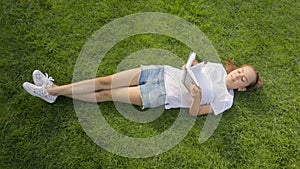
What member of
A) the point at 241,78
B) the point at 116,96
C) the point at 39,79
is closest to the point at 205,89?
the point at 241,78

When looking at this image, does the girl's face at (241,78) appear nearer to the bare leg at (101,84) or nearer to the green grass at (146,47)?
the green grass at (146,47)

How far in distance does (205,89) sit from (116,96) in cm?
55

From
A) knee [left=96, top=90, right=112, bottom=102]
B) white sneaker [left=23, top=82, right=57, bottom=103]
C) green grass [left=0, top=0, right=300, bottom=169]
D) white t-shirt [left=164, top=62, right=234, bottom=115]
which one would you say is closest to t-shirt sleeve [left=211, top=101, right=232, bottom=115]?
white t-shirt [left=164, top=62, right=234, bottom=115]

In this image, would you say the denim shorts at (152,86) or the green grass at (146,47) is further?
the denim shorts at (152,86)

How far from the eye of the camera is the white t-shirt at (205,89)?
97.6 inches

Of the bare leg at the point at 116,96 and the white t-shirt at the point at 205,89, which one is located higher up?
the bare leg at the point at 116,96

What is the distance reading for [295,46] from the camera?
303 centimetres

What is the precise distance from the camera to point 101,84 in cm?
249

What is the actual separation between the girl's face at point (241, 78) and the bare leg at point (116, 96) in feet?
1.89

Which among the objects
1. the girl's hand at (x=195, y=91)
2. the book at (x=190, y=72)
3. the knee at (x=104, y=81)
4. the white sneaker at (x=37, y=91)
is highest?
the white sneaker at (x=37, y=91)

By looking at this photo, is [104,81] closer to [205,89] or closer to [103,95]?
[103,95]

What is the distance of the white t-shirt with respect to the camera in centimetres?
248

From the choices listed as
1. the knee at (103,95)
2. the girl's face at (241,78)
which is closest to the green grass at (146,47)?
the knee at (103,95)

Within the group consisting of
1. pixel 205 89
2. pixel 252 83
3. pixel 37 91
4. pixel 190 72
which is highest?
pixel 37 91
